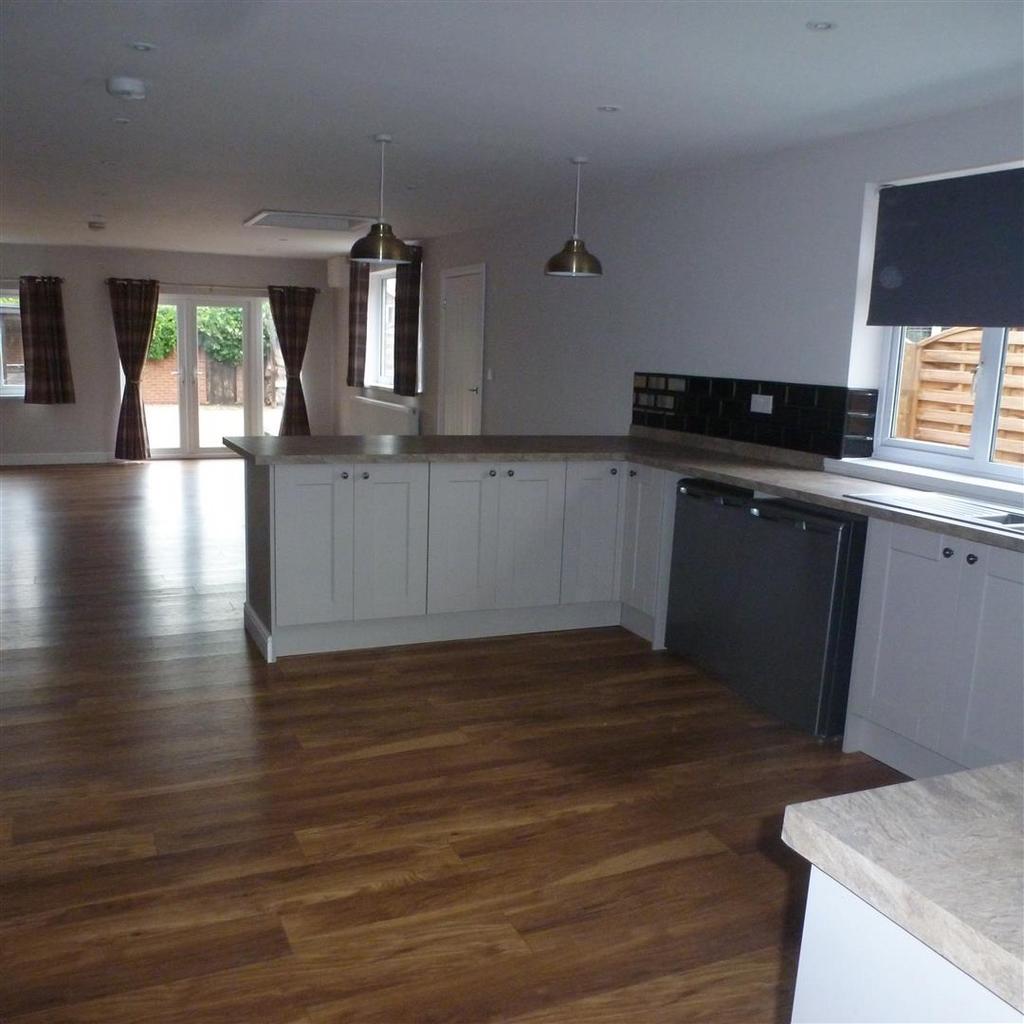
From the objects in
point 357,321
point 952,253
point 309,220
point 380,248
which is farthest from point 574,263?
point 357,321

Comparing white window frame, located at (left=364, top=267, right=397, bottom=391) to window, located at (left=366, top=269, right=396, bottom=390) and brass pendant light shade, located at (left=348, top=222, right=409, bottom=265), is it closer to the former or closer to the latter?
window, located at (left=366, top=269, right=396, bottom=390)

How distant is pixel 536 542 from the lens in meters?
4.70

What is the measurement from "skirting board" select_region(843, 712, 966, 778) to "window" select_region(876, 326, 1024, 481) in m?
1.14

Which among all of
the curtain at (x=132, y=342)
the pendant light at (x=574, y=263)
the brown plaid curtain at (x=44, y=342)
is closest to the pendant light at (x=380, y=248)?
the pendant light at (x=574, y=263)

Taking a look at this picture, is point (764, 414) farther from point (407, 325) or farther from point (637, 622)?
point (407, 325)

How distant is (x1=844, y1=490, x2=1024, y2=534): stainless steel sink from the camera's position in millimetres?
3173

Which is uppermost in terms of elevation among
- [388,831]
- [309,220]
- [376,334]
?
[309,220]

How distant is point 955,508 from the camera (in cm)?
343

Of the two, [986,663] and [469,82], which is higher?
[469,82]

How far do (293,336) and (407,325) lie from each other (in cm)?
298

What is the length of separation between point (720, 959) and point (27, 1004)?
1.55 meters

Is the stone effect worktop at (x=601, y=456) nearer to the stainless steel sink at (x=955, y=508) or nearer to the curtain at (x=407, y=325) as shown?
the stainless steel sink at (x=955, y=508)

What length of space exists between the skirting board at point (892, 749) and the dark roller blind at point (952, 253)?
1569 mm

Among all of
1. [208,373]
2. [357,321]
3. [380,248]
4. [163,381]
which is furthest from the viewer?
[208,373]
